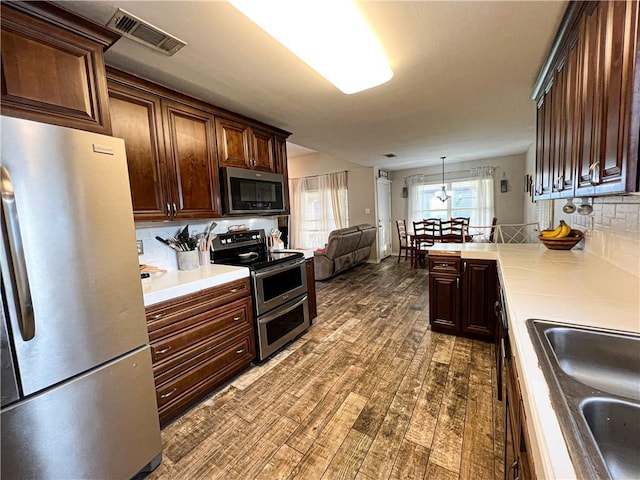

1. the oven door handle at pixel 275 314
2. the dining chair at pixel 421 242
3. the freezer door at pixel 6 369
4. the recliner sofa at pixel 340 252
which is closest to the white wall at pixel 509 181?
the dining chair at pixel 421 242

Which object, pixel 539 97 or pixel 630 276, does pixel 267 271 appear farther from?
pixel 539 97

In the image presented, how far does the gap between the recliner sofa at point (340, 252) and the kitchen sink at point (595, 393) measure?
3.54 meters

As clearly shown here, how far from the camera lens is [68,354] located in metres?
1.09

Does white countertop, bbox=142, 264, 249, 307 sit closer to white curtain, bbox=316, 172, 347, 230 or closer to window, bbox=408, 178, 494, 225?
white curtain, bbox=316, 172, 347, 230

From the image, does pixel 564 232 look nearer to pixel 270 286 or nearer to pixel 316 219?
pixel 270 286

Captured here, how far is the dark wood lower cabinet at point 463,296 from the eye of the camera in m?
2.41

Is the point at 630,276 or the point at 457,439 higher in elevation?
the point at 630,276

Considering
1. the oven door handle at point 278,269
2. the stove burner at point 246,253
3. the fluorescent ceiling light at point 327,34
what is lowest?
the oven door handle at point 278,269

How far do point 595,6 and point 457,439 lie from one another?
2203 mm

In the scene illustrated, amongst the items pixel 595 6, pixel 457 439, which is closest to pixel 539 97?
pixel 595 6

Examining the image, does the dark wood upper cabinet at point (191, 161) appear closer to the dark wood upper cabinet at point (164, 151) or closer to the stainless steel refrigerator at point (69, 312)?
the dark wood upper cabinet at point (164, 151)

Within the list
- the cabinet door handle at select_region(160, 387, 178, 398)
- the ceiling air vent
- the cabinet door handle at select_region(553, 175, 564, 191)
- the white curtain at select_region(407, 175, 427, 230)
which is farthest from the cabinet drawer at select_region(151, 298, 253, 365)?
the white curtain at select_region(407, 175, 427, 230)

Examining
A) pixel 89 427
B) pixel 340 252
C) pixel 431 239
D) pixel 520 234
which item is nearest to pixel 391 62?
pixel 89 427

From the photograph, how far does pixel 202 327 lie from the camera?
1836mm
